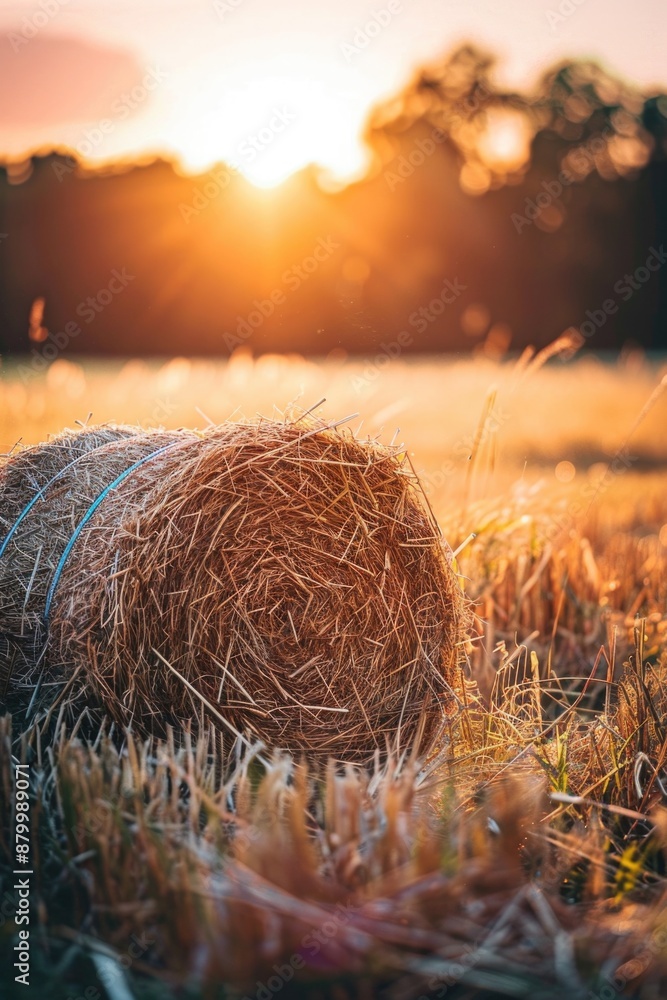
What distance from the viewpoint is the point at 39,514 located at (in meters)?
4.01

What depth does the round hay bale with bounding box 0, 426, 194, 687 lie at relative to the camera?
3.84 metres

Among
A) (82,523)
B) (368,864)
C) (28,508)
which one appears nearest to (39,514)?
(28,508)

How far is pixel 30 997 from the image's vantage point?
232cm

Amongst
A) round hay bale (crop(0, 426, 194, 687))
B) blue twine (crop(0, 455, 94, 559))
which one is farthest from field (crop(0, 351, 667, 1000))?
blue twine (crop(0, 455, 94, 559))

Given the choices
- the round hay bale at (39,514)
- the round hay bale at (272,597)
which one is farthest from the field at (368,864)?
the round hay bale at (39,514)

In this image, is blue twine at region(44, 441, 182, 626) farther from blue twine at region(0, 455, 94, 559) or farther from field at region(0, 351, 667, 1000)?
field at region(0, 351, 667, 1000)

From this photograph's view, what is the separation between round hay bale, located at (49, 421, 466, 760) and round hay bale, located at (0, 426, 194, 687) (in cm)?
Result: 22

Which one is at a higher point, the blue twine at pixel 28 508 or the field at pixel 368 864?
the blue twine at pixel 28 508

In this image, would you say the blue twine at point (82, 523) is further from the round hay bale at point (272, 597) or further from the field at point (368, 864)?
the field at point (368, 864)

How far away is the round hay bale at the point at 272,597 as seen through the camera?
3.44 meters

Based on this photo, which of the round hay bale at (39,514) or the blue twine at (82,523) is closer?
the blue twine at (82,523)

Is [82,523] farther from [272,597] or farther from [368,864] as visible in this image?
[368,864]

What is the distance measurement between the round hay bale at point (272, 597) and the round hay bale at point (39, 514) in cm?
22

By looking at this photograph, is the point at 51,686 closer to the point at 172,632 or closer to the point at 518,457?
the point at 172,632
